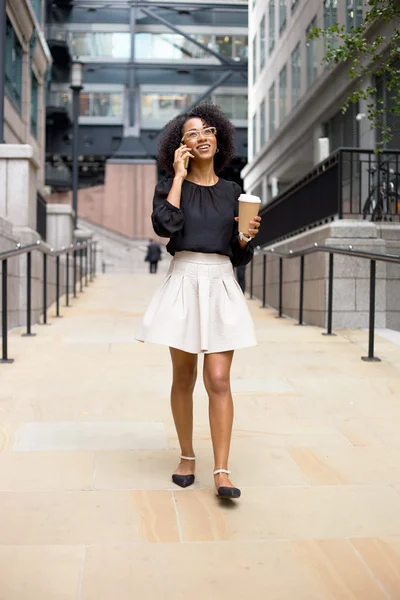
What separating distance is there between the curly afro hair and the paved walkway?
1.73m

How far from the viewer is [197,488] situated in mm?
3930

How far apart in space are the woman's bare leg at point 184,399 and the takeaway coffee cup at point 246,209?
76cm

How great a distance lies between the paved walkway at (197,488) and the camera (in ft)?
9.37

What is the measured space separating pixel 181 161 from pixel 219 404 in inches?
49.3

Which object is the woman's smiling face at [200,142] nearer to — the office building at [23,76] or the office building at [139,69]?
the office building at [23,76]

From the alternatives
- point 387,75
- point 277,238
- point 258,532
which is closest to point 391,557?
point 258,532

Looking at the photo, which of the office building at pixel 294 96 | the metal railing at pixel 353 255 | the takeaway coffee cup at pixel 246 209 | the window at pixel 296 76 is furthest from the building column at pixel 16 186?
the window at pixel 296 76

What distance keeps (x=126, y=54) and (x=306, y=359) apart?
47.7m

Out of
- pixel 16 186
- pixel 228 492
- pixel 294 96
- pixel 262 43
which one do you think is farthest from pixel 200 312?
pixel 262 43

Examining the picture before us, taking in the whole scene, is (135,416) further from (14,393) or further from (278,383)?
(278,383)

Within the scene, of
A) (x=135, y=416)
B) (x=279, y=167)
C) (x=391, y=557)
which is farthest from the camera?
(x=279, y=167)

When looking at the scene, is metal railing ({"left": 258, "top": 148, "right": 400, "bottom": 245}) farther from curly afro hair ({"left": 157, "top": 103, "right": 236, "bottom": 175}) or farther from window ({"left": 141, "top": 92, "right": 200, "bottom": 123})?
window ({"left": 141, "top": 92, "right": 200, "bottom": 123})

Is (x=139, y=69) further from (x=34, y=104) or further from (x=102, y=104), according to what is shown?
(x=34, y=104)

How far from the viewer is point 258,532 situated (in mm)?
3340
